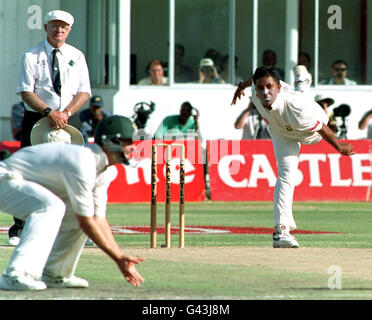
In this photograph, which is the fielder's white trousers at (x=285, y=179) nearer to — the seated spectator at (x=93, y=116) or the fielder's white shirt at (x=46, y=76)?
the fielder's white shirt at (x=46, y=76)

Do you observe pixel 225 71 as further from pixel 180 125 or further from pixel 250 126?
pixel 180 125

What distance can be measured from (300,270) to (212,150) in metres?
9.19

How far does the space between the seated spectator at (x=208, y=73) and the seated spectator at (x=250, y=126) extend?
1870 mm

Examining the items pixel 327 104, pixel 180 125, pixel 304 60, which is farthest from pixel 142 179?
pixel 304 60

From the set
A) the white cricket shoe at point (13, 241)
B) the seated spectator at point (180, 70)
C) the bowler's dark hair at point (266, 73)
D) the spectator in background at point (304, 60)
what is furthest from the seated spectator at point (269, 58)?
the white cricket shoe at point (13, 241)

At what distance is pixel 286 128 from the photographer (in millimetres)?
10305

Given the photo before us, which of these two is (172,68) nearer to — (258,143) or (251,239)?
(258,143)

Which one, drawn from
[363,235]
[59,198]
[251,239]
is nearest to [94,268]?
[59,198]

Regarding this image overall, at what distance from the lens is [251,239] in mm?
11562

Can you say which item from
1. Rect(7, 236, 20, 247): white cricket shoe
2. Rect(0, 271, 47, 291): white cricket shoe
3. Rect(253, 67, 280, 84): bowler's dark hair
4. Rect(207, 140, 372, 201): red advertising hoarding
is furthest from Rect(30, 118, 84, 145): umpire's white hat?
Rect(207, 140, 372, 201): red advertising hoarding

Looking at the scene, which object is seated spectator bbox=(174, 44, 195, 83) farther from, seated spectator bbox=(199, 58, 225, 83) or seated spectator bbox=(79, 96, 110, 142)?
seated spectator bbox=(79, 96, 110, 142)

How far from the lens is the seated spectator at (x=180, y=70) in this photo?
66.7 ft

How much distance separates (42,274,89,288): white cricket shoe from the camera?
7.39 m

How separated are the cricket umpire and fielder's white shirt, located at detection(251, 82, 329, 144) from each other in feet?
5.99
